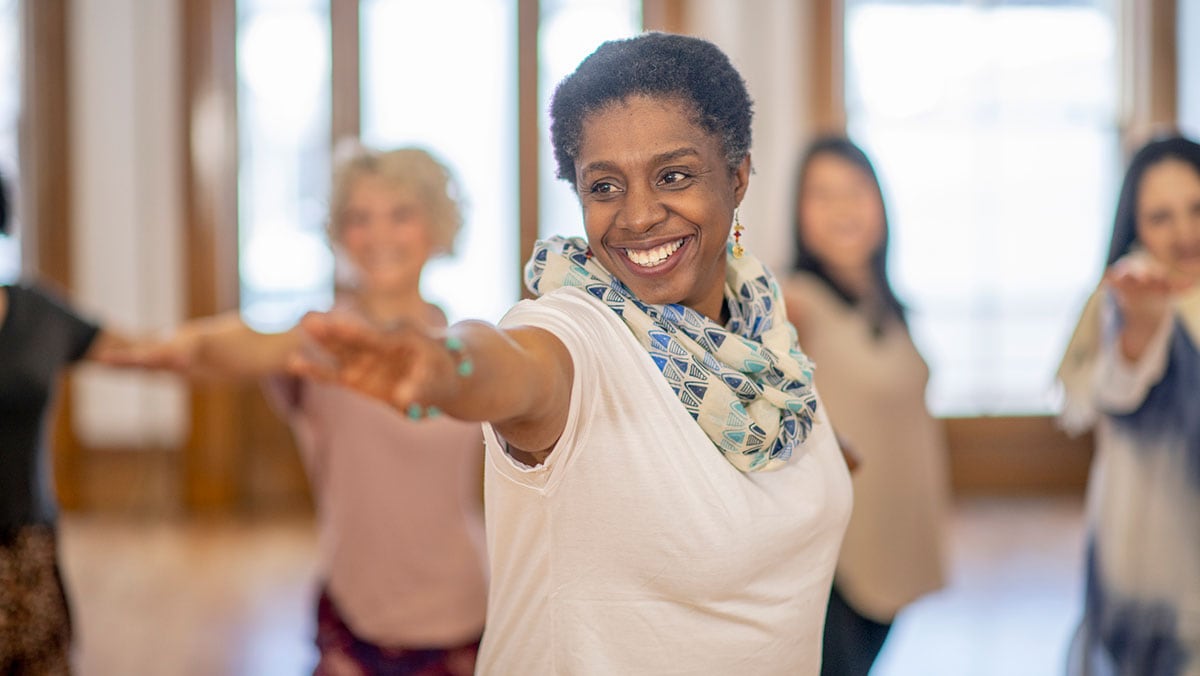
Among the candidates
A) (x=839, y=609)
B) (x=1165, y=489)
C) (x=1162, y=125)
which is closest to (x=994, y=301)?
(x=1162, y=125)

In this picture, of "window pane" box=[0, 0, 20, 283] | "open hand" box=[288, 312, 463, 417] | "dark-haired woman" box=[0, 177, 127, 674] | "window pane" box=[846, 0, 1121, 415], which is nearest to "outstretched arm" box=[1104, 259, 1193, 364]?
"open hand" box=[288, 312, 463, 417]

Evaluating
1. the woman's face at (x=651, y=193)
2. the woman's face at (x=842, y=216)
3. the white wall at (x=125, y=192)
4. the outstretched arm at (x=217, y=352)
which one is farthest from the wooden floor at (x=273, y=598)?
the woman's face at (x=651, y=193)

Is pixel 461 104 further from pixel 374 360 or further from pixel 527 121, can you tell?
pixel 374 360

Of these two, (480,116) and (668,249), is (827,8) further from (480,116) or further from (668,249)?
(668,249)

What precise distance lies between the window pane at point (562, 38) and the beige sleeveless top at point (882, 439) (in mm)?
3239

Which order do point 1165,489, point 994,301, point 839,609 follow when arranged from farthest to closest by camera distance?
point 994,301 < point 1165,489 < point 839,609

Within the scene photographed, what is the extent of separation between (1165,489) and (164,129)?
4901 millimetres

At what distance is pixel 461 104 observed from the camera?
243 inches

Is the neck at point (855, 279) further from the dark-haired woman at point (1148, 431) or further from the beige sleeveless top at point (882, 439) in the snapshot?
the dark-haired woman at point (1148, 431)

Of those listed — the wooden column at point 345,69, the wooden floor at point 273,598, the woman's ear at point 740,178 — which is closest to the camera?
the woman's ear at point 740,178

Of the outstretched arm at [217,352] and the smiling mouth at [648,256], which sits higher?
the smiling mouth at [648,256]

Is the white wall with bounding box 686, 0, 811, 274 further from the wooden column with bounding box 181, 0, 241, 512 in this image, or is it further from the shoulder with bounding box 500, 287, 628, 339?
the shoulder with bounding box 500, 287, 628, 339

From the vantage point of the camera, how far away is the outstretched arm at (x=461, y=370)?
0.95m

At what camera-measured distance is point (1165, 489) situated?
248 centimetres
